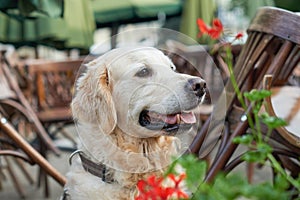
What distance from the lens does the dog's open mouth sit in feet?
5.00

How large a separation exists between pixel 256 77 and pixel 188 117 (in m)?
0.71

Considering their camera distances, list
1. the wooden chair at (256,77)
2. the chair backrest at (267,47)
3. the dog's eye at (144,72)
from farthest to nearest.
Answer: the chair backrest at (267,47), the wooden chair at (256,77), the dog's eye at (144,72)

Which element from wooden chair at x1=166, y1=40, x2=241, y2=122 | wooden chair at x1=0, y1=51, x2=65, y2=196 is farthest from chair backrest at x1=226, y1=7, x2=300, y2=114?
wooden chair at x1=0, y1=51, x2=65, y2=196

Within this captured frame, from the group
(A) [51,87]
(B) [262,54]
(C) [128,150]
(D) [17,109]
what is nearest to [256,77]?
(B) [262,54]

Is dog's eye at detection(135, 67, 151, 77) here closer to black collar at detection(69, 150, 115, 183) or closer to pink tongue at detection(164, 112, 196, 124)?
pink tongue at detection(164, 112, 196, 124)

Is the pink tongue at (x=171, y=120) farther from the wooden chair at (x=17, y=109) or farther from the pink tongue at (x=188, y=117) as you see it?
the wooden chair at (x=17, y=109)

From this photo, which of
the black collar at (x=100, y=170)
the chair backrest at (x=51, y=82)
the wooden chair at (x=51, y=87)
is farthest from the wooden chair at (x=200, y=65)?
the chair backrest at (x=51, y=82)

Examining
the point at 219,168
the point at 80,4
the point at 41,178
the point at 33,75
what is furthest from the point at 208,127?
the point at 80,4

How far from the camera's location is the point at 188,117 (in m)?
1.54

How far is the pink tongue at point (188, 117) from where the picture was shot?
153 centimetres

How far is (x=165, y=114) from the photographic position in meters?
1.54

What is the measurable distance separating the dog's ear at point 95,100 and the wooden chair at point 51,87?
2706 mm

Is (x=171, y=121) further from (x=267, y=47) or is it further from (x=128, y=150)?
(x=267, y=47)

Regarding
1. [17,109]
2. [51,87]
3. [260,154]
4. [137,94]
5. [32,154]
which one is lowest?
[51,87]
